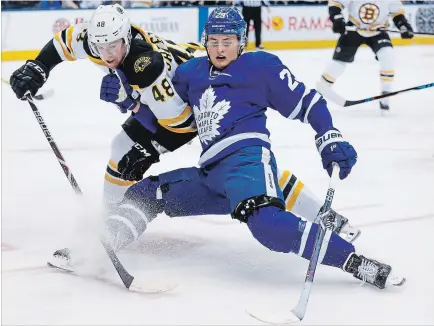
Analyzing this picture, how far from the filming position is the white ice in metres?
2.21

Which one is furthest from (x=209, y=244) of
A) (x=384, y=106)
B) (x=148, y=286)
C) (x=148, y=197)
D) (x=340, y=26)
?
(x=340, y=26)

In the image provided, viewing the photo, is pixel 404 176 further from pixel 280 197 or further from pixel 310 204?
pixel 280 197

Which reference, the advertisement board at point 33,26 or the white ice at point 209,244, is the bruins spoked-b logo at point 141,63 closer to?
the white ice at point 209,244

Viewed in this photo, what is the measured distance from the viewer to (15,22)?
27.0 ft

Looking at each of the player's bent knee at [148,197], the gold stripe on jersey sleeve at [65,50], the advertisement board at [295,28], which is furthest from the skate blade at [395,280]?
the advertisement board at [295,28]

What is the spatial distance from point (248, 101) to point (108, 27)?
50 cm

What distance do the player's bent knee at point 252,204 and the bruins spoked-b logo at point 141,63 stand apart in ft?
1.89

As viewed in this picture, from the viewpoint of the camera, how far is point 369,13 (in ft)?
20.1

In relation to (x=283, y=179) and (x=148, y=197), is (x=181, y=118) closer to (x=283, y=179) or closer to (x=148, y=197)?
(x=148, y=197)

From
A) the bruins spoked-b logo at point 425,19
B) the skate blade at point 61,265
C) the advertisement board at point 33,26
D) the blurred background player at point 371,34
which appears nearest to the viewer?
the skate blade at point 61,265

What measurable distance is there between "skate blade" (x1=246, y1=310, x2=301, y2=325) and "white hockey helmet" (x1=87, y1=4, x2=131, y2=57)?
3.32 ft

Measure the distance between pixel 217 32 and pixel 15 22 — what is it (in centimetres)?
614

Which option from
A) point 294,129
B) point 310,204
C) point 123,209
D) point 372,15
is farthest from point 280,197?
point 372,15

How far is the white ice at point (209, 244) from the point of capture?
87.1 inches
